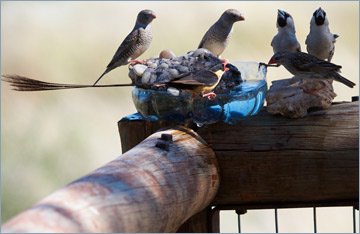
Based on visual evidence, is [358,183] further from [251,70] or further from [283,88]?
[251,70]

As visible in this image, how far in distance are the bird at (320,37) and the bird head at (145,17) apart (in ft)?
4.72

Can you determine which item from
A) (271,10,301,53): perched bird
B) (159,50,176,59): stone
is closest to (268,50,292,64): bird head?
(271,10,301,53): perched bird

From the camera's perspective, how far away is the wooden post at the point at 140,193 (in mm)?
1341

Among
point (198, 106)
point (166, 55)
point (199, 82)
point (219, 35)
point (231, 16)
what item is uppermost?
point (231, 16)

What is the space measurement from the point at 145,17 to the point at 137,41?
0.65ft

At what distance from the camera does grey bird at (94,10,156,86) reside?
399 cm

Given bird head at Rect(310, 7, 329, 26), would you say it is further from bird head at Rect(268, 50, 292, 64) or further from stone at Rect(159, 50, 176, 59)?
stone at Rect(159, 50, 176, 59)

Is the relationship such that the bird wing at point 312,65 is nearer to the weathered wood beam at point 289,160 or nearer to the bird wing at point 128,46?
the weathered wood beam at point 289,160

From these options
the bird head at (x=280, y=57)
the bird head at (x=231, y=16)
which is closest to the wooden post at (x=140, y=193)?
the bird head at (x=280, y=57)

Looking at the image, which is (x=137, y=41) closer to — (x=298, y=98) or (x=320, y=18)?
(x=320, y=18)

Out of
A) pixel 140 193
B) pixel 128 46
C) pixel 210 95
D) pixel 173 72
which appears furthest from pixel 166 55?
pixel 140 193

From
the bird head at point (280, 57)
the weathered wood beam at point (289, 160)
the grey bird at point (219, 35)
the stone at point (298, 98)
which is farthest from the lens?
the grey bird at point (219, 35)

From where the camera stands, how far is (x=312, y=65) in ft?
8.63

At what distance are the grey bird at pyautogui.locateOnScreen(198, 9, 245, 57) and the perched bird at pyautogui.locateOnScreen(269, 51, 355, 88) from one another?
772 mm
